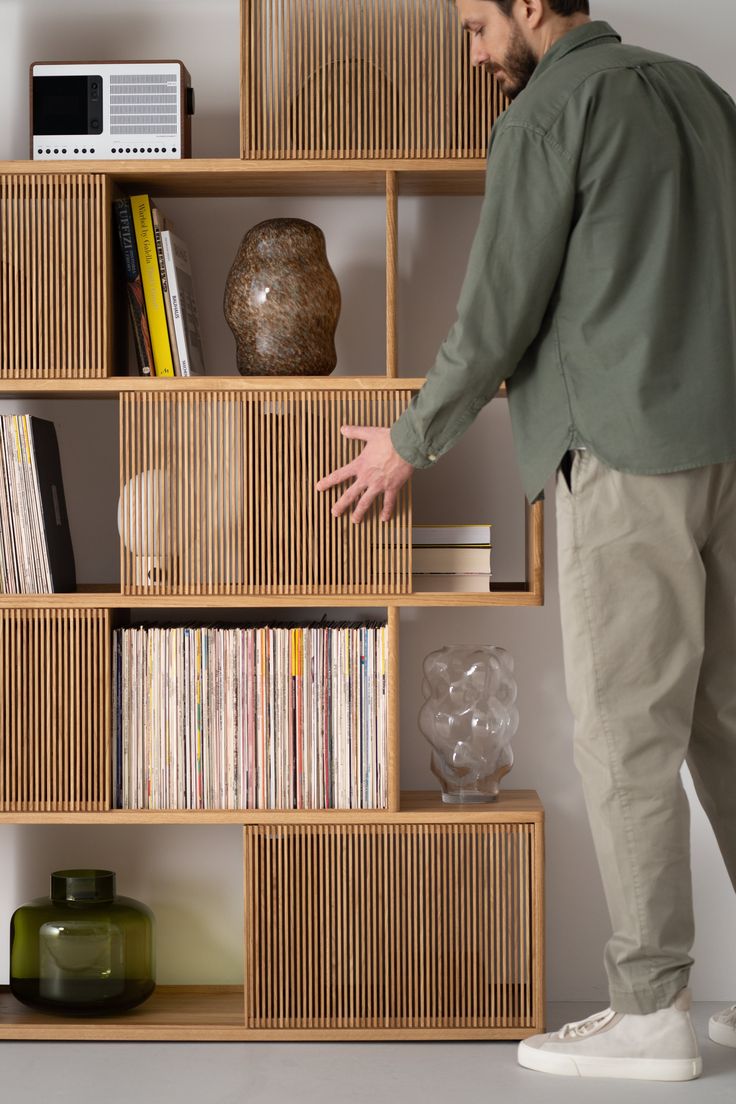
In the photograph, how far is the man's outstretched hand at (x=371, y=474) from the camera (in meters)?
1.86

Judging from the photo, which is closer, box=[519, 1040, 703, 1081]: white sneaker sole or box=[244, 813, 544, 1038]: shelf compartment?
box=[519, 1040, 703, 1081]: white sneaker sole

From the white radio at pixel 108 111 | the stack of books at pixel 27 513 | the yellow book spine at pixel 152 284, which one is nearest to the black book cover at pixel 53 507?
the stack of books at pixel 27 513

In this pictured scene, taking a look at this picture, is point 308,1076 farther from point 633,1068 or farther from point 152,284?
point 152,284

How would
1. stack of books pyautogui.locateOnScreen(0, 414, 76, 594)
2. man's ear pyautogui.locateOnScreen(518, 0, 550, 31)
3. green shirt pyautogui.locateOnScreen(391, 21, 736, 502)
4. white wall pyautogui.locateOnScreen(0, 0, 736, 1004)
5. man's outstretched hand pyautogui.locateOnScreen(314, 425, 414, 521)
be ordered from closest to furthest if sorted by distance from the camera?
green shirt pyautogui.locateOnScreen(391, 21, 736, 502) → man's ear pyautogui.locateOnScreen(518, 0, 550, 31) → man's outstretched hand pyautogui.locateOnScreen(314, 425, 414, 521) → stack of books pyautogui.locateOnScreen(0, 414, 76, 594) → white wall pyautogui.locateOnScreen(0, 0, 736, 1004)

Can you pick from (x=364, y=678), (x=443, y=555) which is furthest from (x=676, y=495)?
(x=364, y=678)

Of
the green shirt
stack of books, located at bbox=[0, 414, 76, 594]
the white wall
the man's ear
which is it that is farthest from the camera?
the white wall

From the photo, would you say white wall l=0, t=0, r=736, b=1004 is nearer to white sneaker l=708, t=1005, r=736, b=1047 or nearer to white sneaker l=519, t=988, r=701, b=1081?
white sneaker l=708, t=1005, r=736, b=1047

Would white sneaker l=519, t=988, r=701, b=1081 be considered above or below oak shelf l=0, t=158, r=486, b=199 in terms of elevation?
below

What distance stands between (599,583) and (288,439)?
576mm

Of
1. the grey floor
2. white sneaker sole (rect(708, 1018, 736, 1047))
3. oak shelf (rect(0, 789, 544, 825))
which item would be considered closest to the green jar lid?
oak shelf (rect(0, 789, 544, 825))

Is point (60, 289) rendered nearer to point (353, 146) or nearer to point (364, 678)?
point (353, 146)

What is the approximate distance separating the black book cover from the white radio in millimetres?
462

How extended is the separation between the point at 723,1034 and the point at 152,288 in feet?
4.96

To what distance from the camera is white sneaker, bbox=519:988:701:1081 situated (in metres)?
1.69
